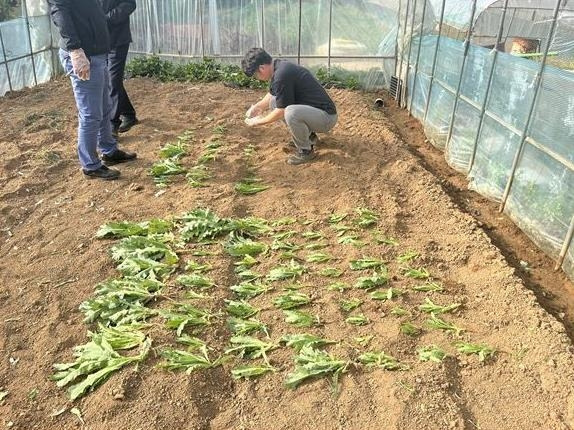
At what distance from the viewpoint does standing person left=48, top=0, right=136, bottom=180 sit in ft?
16.0

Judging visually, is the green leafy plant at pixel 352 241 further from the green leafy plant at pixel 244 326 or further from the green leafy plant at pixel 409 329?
Result: the green leafy plant at pixel 244 326

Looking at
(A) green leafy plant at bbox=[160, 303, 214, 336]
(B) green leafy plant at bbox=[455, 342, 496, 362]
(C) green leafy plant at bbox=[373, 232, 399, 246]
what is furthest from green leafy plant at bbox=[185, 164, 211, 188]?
(B) green leafy plant at bbox=[455, 342, 496, 362]

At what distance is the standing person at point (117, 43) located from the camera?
657 cm

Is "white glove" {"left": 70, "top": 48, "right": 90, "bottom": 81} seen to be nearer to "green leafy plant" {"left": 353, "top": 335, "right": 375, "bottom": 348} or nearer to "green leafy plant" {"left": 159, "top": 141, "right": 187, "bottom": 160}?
"green leafy plant" {"left": 159, "top": 141, "right": 187, "bottom": 160}

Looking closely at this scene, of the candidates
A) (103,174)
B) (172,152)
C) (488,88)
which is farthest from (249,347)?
(488,88)

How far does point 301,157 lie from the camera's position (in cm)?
615

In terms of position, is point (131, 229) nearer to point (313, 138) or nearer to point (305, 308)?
point (305, 308)

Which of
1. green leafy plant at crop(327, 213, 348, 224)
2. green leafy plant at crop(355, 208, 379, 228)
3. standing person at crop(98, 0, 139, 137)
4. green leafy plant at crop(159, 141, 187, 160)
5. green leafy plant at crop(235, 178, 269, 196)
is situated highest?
standing person at crop(98, 0, 139, 137)

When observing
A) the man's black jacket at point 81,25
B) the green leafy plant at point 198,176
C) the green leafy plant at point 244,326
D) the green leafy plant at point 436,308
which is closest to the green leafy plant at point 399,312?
the green leafy plant at point 436,308

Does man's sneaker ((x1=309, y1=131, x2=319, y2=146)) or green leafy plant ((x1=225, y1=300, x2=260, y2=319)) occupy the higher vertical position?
green leafy plant ((x1=225, y1=300, x2=260, y2=319))

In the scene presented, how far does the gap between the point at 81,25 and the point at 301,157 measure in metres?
2.72

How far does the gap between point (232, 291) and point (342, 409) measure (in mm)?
1345

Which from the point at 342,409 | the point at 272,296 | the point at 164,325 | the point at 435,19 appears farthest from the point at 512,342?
the point at 435,19

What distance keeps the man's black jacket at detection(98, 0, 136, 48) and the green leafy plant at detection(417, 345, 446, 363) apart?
5545mm
